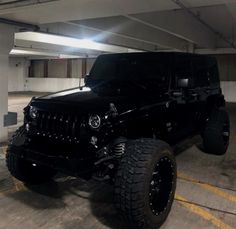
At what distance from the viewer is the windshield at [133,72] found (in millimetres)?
4082

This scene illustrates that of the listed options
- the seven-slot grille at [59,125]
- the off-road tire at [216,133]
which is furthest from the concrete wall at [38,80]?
the seven-slot grille at [59,125]

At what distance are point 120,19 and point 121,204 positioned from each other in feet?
21.2

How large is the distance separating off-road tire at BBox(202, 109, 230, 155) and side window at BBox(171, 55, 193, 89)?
1.14 m

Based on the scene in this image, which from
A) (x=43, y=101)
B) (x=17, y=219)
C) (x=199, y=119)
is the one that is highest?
(x=43, y=101)

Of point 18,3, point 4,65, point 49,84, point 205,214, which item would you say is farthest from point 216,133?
point 49,84

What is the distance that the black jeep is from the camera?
282cm

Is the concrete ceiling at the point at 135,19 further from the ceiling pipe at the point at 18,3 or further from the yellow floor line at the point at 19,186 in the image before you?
the yellow floor line at the point at 19,186

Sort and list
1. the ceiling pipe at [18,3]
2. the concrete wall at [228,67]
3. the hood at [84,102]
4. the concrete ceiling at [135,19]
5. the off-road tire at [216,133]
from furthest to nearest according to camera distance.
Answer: the concrete wall at [228,67], the off-road tire at [216,133], the concrete ceiling at [135,19], the ceiling pipe at [18,3], the hood at [84,102]

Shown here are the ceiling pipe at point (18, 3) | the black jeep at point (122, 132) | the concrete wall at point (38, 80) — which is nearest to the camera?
Result: the black jeep at point (122, 132)

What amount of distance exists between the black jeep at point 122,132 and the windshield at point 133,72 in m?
0.01

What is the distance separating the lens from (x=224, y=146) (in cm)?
560

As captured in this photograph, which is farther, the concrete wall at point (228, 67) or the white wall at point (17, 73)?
the white wall at point (17, 73)

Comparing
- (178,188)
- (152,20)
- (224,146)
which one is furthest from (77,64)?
(178,188)

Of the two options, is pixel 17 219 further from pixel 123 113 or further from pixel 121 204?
pixel 123 113
